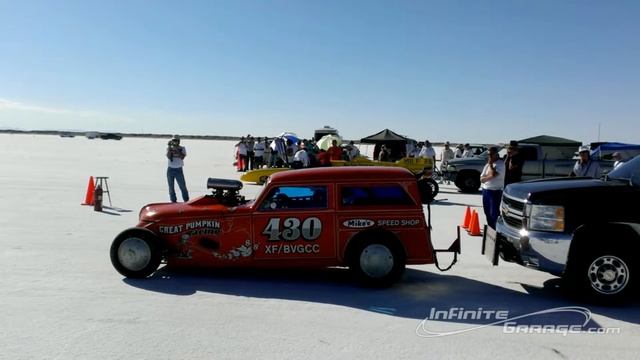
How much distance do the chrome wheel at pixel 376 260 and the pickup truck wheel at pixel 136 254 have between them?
248 cm

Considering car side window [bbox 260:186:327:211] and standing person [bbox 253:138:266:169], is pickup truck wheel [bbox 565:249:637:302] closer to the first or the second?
car side window [bbox 260:186:327:211]

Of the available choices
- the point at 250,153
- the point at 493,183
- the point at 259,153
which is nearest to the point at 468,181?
the point at 493,183

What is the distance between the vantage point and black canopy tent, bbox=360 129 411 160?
2369 cm

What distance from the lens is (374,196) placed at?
623 centimetres

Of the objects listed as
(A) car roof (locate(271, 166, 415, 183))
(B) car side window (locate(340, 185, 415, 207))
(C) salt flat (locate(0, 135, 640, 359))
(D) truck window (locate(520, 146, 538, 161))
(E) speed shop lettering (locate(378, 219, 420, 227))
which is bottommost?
(C) salt flat (locate(0, 135, 640, 359))

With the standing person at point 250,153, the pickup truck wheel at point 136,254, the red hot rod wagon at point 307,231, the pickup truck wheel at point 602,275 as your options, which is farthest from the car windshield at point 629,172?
the standing person at point 250,153

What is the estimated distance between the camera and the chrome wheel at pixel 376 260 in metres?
6.05

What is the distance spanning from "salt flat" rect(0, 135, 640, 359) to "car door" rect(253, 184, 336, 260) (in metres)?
0.40

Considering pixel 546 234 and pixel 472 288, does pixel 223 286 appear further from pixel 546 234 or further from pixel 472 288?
pixel 546 234

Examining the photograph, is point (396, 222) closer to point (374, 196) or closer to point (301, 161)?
point (374, 196)

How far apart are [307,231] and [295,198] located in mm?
442

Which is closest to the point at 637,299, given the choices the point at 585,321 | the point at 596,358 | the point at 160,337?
the point at 585,321

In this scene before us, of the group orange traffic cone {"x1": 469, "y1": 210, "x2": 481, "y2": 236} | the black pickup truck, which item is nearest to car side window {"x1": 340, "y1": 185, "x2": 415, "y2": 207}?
the black pickup truck

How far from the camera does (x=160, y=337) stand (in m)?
4.55
